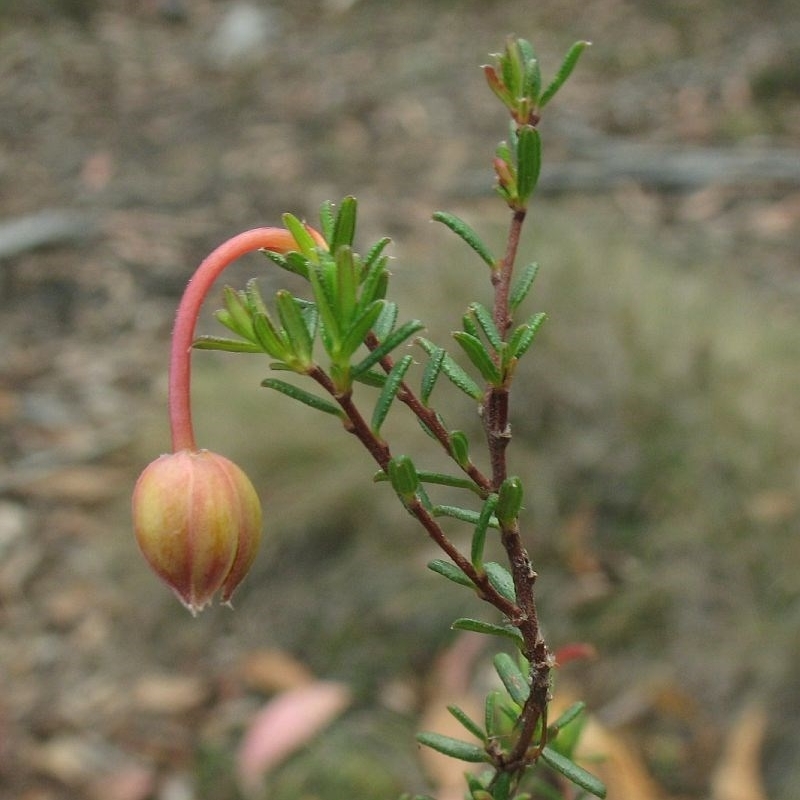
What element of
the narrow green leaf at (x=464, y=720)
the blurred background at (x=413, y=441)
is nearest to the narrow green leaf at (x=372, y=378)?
the narrow green leaf at (x=464, y=720)

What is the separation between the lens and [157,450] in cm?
225

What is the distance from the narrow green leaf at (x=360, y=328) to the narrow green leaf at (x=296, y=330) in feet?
0.05

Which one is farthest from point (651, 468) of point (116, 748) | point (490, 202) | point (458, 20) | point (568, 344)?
point (458, 20)

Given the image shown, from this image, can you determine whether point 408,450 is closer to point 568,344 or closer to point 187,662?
point 568,344

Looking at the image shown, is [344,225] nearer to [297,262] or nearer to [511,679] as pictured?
[297,262]

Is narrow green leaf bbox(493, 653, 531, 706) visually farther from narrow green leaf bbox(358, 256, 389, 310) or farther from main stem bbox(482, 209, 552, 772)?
narrow green leaf bbox(358, 256, 389, 310)

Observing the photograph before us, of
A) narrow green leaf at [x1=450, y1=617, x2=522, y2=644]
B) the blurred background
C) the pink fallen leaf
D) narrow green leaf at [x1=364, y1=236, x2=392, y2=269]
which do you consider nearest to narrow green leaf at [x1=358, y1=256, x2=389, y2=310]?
narrow green leaf at [x1=364, y1=236, x2=392, y2=269]

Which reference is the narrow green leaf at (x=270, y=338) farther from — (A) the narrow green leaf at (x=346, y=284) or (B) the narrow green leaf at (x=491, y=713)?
(B) the narrow green leaf at (x=491, y=713)

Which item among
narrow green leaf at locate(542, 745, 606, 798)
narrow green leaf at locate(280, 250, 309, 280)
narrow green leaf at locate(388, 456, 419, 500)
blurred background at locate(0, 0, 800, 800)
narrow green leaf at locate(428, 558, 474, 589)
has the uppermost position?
blurred background at locate(0, 0, 800, 800)

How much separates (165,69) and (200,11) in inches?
23.0

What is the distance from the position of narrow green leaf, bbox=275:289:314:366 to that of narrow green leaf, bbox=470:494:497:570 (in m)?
0.07

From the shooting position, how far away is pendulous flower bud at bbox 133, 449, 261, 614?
410mm

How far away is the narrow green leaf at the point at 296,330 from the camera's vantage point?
37 centimetres

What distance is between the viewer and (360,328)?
36 centimetres
